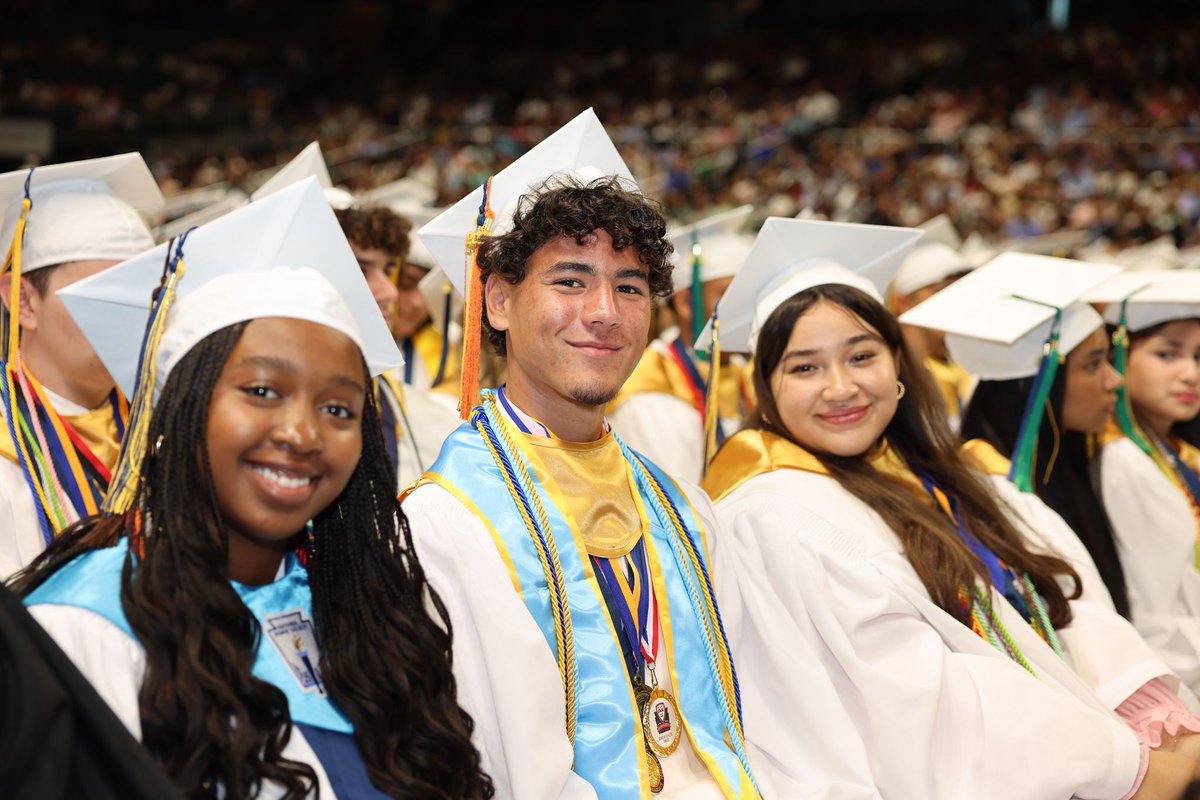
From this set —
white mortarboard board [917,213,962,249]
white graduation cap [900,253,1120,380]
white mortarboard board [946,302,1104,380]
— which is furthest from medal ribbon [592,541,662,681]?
white mortarboard board [917,213,962,249]

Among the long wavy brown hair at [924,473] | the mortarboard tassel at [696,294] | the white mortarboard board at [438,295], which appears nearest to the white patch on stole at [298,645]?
the long wavy brown hair at [924,473]

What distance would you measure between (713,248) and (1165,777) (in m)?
2.73

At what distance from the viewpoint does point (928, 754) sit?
2521mm

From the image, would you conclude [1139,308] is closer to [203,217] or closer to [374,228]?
[374,228]

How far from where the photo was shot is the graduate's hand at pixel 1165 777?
253 centimetres

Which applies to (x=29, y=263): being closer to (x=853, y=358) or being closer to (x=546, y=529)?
(x=546, y=529)

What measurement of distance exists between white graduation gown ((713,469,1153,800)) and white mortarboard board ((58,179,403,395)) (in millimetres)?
1042

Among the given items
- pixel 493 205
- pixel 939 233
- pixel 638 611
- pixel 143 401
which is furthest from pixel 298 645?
pixel 939 233

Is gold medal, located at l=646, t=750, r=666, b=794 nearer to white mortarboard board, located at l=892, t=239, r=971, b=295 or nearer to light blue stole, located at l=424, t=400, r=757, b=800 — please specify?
light blue stole, located at l=424, t=400, r=757, b=800

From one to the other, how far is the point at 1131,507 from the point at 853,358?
1466mm

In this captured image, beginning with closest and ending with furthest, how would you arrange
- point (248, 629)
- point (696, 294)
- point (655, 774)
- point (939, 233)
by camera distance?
point (248, 629) → point (655, 774) → point (696, 294) → point (939, 233)

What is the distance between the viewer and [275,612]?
186 cm

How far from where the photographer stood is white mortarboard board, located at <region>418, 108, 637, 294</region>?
2.48 meters

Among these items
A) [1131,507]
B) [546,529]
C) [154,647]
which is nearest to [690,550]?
[546,529]
